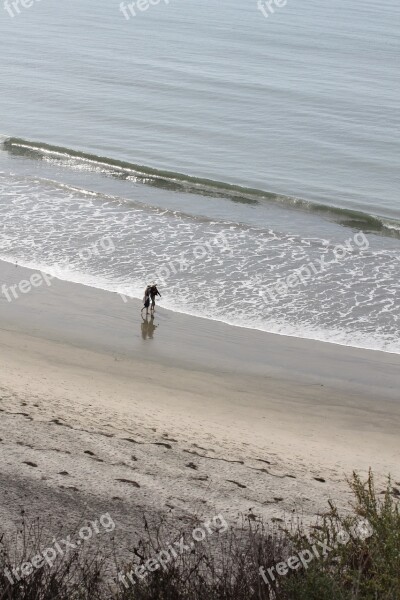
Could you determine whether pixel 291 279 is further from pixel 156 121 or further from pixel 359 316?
pixel 156 121

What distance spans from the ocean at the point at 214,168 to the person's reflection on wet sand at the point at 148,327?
1.23 m

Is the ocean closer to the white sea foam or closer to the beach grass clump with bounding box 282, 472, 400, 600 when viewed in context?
the white sea foam

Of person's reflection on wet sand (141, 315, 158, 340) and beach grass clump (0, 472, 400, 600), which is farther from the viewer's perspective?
person's reflection on wet sand (141, 315, 158, 340)

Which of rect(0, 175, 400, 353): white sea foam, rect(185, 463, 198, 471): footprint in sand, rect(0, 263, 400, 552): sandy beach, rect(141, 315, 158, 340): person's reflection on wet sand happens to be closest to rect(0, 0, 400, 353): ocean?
rect(0, 175, 400, 353): white sea foam

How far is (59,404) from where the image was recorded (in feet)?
49.6

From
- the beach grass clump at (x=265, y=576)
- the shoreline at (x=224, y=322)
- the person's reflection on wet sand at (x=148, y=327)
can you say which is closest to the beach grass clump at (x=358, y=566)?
the beach grass clump at (x=265, y=576)

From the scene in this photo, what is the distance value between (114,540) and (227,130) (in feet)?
95.7

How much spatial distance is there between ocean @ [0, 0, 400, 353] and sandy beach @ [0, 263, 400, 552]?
146 centimetres

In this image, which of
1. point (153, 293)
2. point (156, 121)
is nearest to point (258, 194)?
point (156, 121)

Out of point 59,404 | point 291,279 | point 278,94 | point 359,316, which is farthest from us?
point 278,94

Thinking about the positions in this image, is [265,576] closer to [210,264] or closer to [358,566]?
[358,566]

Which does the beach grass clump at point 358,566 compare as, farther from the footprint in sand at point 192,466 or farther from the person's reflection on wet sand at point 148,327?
the person's reflection on wet sand at point 148,327

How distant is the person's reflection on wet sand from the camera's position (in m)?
19.1

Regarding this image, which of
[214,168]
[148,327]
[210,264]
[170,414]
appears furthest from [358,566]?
[214,168]
